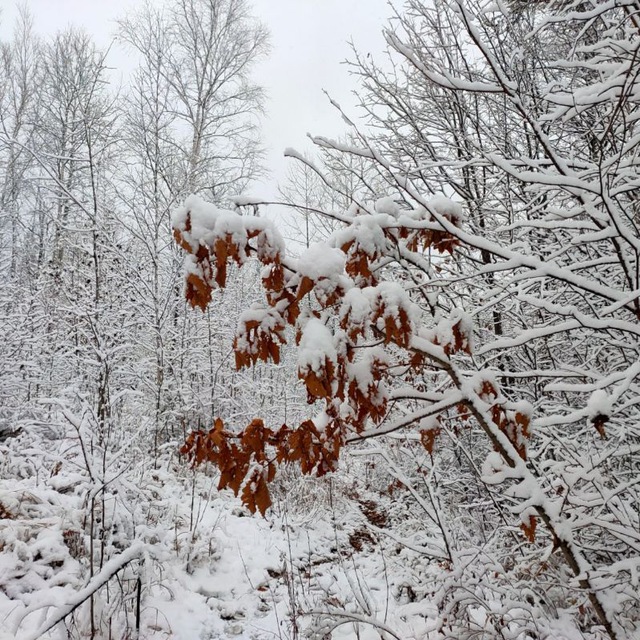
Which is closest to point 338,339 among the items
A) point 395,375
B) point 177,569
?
point 395,375

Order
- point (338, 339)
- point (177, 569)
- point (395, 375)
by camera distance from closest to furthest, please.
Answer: point (338, 339)
point (395, 375)
point (177, 569)

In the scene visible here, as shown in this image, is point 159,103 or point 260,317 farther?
point 159,103

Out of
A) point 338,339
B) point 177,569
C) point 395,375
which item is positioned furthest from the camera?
point 177,569

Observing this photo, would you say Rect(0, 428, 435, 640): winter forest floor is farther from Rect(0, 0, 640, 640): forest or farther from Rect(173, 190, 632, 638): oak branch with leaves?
Rect(173, 190, 632, 638): oak branch with leaves

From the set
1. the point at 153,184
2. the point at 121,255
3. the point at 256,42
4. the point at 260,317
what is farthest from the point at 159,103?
the point at 260,317

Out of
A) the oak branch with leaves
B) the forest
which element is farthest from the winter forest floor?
the oak branch with leaves

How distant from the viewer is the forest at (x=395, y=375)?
67.8 inches

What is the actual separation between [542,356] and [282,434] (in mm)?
3054

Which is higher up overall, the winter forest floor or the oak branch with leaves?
the oak branch with leaves

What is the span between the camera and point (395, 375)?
1.95 m

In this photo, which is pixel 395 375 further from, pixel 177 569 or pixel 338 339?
pixel 177 569

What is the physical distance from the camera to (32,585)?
324cm

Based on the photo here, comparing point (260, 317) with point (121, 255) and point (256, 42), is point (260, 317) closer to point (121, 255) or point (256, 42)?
point (121, 255)

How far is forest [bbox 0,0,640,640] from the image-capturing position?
172cm
